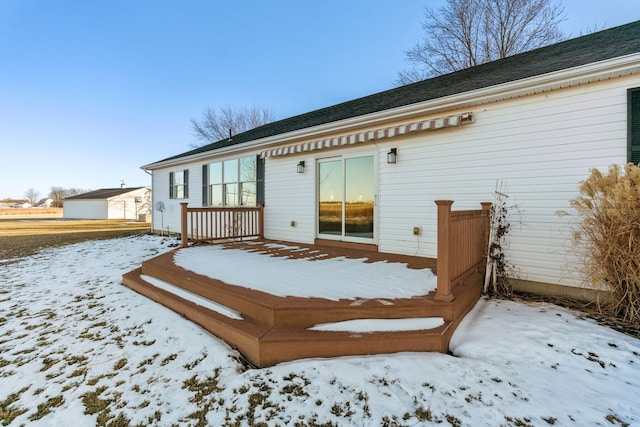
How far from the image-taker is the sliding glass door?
577cm

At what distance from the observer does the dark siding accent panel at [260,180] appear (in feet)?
25.5

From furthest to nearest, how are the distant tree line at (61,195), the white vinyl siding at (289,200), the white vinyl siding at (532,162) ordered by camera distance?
1. the distant tree line at (61,195)
2. the white vinyl siding at (289,200)
3. the white vinyl siding at (532,162)

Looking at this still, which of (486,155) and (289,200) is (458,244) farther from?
(289,200)

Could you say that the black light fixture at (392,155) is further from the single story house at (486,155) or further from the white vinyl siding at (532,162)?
the white vinyl siding at (532,162)

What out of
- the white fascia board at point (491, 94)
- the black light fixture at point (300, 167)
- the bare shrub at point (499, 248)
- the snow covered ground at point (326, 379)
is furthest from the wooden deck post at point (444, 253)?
the black light fixture at point (300, 167)

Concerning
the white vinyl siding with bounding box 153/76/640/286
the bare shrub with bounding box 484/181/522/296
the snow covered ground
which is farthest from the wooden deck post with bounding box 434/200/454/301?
the white vinyl siding with bounding box 153/76/640/286

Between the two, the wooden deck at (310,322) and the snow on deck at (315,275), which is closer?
the wooden deck at (310,322)

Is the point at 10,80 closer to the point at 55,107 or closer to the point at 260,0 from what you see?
the point at 55,107

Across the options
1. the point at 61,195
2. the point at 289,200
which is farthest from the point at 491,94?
the point at 61,195

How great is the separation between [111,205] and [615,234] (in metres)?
38.6

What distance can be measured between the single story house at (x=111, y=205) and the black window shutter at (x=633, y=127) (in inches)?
1380

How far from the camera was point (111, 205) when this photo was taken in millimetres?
31172

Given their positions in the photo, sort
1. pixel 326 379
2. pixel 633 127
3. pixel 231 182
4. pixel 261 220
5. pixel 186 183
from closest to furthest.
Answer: pixel 326 379 < pixel 633 127 < pixel 261 220 < pixel 231 182 < pixel 186 183

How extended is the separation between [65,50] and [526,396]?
1783 cm
